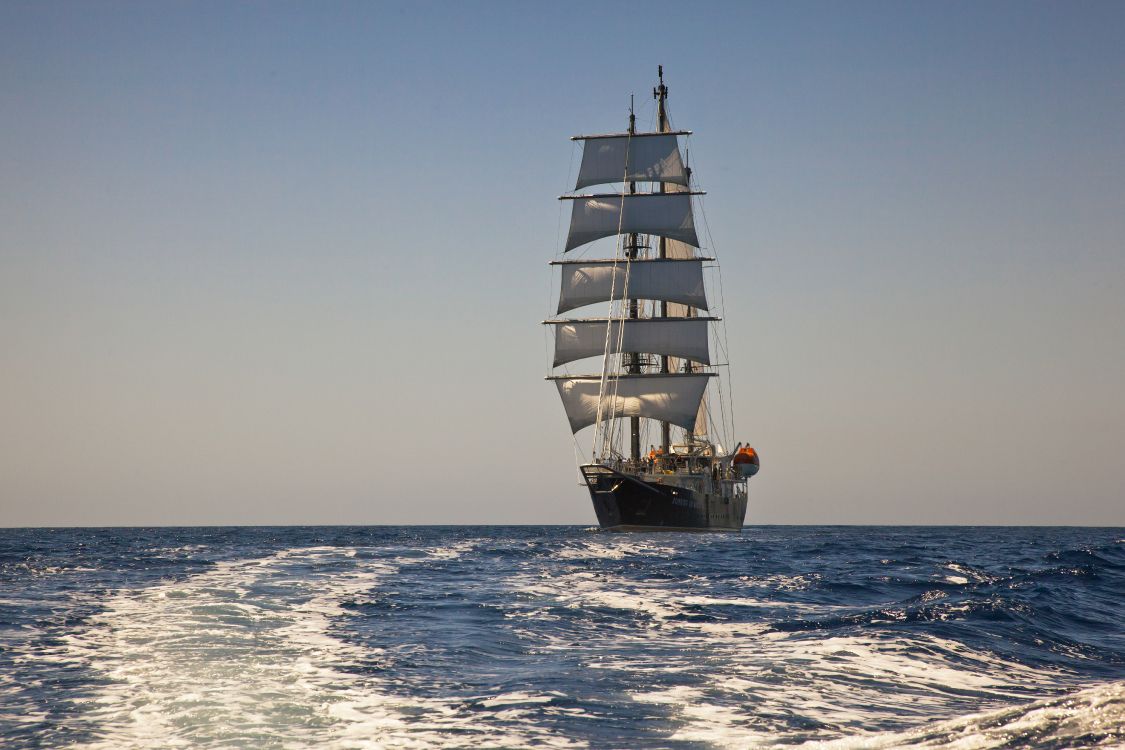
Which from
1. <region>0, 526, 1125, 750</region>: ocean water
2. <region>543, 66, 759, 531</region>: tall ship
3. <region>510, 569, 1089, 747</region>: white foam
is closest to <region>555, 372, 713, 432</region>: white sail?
<region>543, 66, 759, 531</region>: tall ship

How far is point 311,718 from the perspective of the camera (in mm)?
10891

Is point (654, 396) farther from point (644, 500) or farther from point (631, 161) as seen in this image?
point (631, 161)

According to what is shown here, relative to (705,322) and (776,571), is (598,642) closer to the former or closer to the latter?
(776,571)

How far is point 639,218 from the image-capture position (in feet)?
314

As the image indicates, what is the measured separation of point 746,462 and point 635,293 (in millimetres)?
21742

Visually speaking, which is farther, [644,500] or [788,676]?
[644,500]

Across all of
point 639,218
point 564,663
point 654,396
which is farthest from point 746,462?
point 564,663

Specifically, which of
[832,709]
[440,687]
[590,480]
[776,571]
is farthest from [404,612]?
[590,480]

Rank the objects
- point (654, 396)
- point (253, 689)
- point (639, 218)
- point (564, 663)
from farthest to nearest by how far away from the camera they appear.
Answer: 1. point (639, 218)
2. point (654, 396)
3. point (564, 663)
4. point (253, 689)

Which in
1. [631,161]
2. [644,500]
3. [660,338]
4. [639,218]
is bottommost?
[644,500]

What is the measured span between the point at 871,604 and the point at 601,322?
73.1 meters

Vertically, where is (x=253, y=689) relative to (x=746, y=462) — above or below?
below

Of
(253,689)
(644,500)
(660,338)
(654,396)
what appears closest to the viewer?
(253,689)

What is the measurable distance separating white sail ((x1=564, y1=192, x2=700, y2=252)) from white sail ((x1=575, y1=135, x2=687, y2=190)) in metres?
1.85
